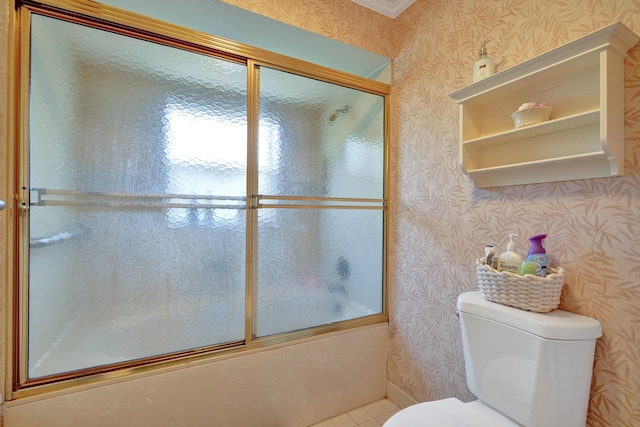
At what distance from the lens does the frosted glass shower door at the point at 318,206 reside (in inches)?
58.0

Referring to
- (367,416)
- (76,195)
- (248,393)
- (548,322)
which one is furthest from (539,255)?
(76,195)

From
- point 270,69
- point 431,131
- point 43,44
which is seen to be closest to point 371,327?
point 431,131

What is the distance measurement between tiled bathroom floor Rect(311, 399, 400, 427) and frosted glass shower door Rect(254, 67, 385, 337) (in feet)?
1.70

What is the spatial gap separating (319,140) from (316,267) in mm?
712

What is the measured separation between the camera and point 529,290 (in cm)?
94

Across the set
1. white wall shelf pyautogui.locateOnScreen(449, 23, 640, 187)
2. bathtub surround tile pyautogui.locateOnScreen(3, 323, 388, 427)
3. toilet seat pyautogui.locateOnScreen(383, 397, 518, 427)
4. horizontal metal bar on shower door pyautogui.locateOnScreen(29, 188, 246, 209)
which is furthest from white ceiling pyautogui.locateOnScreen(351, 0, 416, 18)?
toilet seat pyautogui.locateOnScreen(383, 397, 518, 427)

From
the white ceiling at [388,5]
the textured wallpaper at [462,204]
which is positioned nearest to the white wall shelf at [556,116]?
the textured wallpaper at [462,204]

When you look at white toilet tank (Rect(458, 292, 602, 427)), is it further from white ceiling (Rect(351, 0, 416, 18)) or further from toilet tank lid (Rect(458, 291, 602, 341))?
white ceiling (Rect(351, 0, 416, 18))

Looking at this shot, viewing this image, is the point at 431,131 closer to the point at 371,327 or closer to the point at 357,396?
the point at 371,327

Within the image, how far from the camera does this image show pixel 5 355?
100 cm

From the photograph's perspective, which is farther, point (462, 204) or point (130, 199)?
point (462, 204)

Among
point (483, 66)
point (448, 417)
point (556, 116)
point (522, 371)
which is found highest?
point (483, 66)

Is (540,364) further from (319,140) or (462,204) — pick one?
(319,140)

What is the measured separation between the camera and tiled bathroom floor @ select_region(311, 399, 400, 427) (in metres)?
1.54
